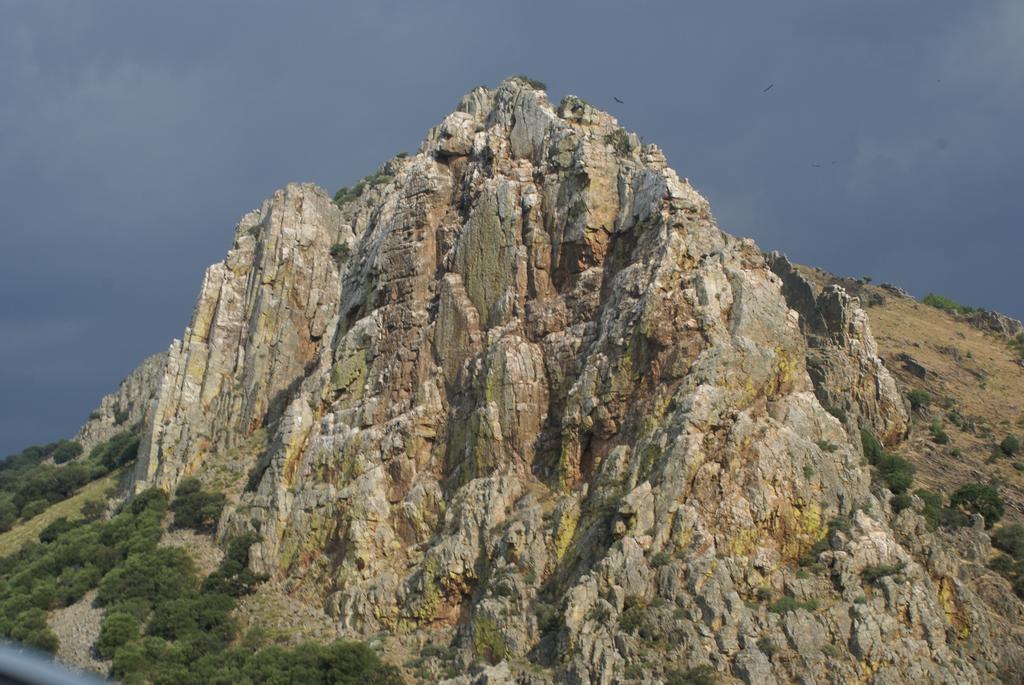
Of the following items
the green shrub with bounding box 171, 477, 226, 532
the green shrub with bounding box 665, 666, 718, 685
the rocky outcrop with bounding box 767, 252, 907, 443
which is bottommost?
the green shrub with bounding box 665, 666, 718, 685

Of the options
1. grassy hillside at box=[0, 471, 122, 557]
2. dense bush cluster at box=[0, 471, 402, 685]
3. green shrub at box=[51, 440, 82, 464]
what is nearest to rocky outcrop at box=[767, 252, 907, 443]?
dense bush cluster at box=[0, 471, 402, 685]

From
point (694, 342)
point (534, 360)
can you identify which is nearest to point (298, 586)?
point (534, 360)

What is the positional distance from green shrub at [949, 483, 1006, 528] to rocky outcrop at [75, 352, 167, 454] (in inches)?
3221

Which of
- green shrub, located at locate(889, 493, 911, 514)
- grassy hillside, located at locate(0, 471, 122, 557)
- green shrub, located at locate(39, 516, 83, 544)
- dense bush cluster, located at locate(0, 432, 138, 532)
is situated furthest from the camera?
A: dense bush cluster, located at locate(0, 432, 138, 532)

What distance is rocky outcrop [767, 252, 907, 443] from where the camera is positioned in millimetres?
65562

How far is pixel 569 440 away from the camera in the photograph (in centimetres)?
5272

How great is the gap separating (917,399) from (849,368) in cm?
1064

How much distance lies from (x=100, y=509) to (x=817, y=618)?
58.5 m

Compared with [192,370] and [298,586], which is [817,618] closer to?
[298,586]

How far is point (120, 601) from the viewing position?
61094mm

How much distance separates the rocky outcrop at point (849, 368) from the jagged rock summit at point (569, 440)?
0.66 ft

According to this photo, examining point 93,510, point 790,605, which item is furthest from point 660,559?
point 93,510

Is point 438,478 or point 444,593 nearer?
point 444,593

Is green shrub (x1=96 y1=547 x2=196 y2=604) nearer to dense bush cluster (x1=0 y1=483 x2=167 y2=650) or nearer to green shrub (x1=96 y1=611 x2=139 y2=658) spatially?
dense bush cluster (x1=0 y1=483 x2=167 y2=650)
